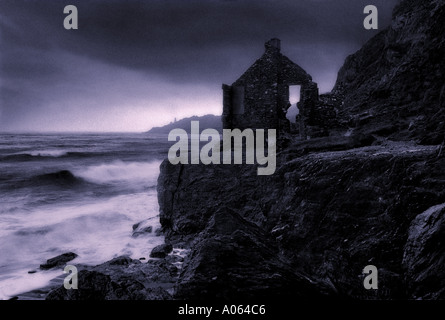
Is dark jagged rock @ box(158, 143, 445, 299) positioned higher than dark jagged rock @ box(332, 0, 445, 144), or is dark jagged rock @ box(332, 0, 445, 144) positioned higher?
dark jagged rock @ box(332, 0, 445, 144)

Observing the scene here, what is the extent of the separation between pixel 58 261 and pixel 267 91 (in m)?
13.0

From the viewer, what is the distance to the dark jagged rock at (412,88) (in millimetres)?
7383

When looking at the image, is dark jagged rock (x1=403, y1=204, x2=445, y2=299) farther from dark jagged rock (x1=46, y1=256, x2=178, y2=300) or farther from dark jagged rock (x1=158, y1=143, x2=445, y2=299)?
dark jagged rock (x1=46, y1=256, x2=178, y2=300)

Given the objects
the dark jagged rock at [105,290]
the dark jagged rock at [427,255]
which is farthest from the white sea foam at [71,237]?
the dark jagged rock at [427,255]

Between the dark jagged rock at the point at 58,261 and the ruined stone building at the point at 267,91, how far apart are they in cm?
→ 1013

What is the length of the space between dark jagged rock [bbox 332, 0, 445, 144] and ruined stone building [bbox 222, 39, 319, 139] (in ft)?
11.5

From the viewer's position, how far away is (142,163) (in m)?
38.2

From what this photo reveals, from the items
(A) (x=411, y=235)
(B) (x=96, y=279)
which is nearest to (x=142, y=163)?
(B) (x=96, y=279)

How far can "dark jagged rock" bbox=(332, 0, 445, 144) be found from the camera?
738 cm

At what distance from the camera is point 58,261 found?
9320 mm

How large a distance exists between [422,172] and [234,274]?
3.51 meters

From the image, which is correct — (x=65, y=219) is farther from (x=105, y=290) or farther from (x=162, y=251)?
(x=105, y=290)

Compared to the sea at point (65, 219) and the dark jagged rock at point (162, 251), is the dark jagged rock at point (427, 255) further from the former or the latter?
the sea at point (65, 219)

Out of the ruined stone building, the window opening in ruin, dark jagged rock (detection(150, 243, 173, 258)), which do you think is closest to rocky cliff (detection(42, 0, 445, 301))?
dark jagged rock (detection(150, 243, 173, 258))
